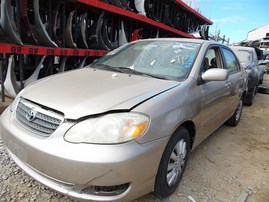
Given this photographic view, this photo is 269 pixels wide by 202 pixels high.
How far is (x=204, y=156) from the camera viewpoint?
3484mm

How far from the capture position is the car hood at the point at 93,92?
6.41 feet

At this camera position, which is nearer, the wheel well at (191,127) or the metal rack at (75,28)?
the wheel well at (191,127)

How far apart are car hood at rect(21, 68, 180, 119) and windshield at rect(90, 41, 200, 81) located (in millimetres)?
221

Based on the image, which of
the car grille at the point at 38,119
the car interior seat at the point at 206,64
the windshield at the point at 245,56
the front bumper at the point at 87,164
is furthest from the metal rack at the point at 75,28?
the car interior seat at the point at 206,64

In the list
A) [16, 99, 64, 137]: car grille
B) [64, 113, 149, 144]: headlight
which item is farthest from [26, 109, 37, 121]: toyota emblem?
[64, 113, 149, 144]: headlight

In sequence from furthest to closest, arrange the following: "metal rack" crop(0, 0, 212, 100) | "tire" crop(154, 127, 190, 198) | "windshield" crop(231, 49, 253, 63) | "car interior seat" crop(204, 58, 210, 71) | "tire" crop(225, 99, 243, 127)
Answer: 1. "windshield" crop(231, 49, 253, 63)
2. "tire" crop(225, 99, 243, 127)
3. "metal rack" crop(0, 0, 212, 100)
4. "car interior seat" crop(204, 58, 210, 71)
5. "tire" crop(154, 127, 190, 198)

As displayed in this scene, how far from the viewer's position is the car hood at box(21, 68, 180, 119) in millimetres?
1955

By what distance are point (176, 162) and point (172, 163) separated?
0.08 m

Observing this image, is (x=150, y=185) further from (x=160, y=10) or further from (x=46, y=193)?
(x=160, y=10)

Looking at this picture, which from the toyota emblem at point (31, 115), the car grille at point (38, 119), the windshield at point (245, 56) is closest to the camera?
the car grille at point (38, 119)

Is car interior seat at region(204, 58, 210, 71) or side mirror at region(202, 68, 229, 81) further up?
car interior seat at region(204, 58, 210, 71)

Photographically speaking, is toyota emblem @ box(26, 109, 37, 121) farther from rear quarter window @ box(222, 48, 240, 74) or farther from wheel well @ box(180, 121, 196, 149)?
rear quarter window @ box(222, 48, 240, 74)

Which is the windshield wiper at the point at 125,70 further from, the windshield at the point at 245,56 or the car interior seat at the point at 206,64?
the windshield at the point at 245,56

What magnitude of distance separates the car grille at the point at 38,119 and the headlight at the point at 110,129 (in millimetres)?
159
